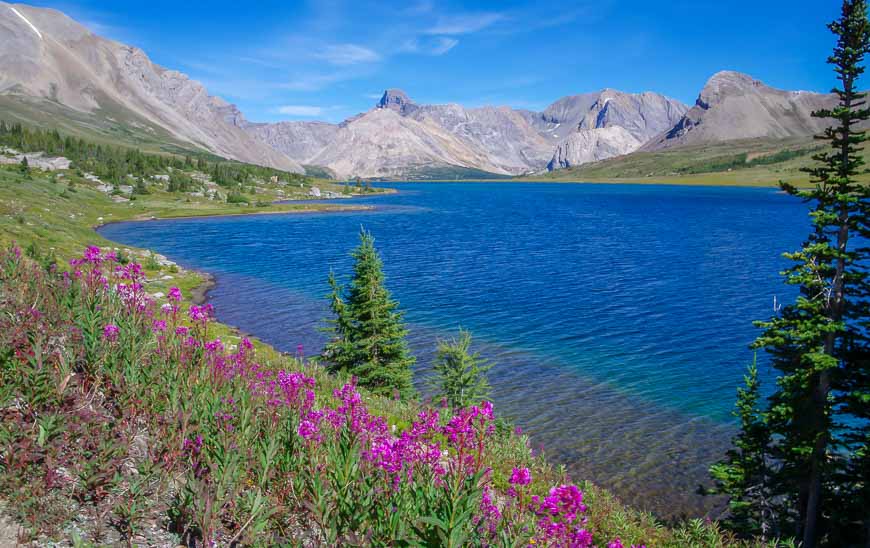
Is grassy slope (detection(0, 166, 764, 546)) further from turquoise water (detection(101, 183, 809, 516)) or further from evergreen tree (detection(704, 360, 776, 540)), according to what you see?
turquoise water (detection(101, 183, 809, 516))

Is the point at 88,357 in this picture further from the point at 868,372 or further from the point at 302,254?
the point at 302,254

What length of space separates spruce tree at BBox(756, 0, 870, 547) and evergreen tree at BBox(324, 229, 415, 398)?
16729 mm

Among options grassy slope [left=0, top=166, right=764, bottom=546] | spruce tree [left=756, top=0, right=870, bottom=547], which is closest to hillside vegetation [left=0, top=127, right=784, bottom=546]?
grassy slope [left=0, top=166, right=764, bottom=546]

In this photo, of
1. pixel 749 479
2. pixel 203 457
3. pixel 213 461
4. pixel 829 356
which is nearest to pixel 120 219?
pixel 749 479

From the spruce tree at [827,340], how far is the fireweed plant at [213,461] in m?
14.9

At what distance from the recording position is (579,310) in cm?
5162

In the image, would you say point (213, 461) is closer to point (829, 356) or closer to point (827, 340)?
point (829, 356)

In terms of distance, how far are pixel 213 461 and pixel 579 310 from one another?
47792 mm

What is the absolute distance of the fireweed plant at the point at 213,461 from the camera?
5922 millimetres

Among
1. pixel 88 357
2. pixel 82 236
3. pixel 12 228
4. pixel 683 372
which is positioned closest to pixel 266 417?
pixel 88 357

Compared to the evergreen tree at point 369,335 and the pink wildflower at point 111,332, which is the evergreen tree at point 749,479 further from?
the pink wildflower at point 111,332

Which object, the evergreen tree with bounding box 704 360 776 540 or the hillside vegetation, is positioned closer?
the hillside vegetation

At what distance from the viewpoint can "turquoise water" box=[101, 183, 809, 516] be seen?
27.6m

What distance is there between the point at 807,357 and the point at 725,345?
26.2 metres
